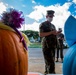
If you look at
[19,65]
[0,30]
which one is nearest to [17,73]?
[19,65]

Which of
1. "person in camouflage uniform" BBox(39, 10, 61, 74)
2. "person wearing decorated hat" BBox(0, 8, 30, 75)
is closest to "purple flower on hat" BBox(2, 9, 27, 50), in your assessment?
"person wearing decorated hat" BBox(0, 8, 30, 75)

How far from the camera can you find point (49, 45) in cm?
271

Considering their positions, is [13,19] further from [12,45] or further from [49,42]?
[49,42]

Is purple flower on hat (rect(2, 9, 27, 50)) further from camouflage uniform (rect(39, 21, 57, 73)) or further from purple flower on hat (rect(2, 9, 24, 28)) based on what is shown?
camouflage uniform (rect(39, 21, 57, 73))

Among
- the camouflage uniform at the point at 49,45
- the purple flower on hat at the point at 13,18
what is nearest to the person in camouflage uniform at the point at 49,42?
the camouflage uniform at the point at 49,45

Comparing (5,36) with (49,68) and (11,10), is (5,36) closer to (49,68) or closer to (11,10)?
(11,10)

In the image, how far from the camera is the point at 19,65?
58.6 inches

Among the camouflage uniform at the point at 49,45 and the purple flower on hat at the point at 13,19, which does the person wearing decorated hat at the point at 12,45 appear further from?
the camouflage uniform at the point at 49,45

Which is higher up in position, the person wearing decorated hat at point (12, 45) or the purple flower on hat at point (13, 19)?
the purple flower on hat at point (13, 19)

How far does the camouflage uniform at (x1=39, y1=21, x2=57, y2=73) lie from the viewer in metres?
2.67

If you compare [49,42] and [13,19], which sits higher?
[13,19]

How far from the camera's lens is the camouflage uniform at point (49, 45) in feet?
8.76

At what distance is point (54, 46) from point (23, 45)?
120 centimetres

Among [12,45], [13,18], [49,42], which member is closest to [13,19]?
[13,18]
